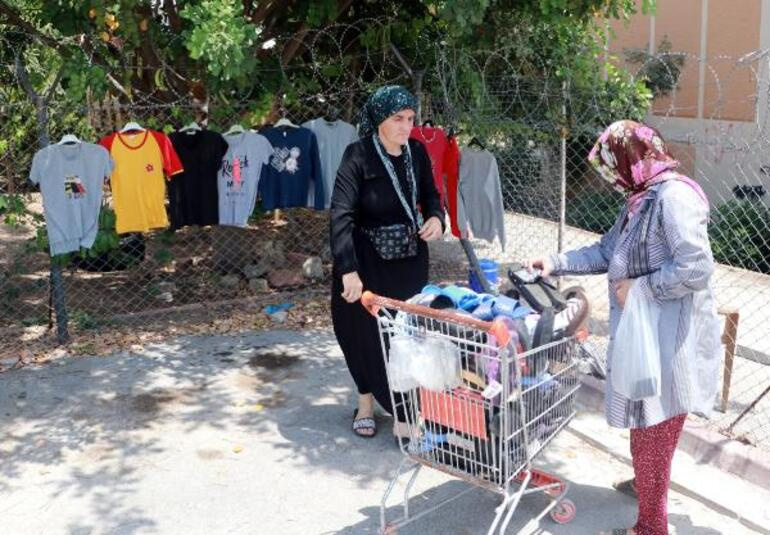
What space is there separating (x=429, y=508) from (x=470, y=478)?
0.63 m

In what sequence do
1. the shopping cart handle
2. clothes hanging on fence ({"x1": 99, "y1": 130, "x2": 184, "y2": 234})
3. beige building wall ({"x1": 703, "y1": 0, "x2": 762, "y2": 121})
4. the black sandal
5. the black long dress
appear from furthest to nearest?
beige building wall ({"x1": 703, "y1": 0, "x2": 762, "y2": 121}) → clothes hanging on fence ({"x1": 99, "y1": 130, "x2": 184, "y2": 234}) → the black sandal → the black long dress → the shopping cart handle

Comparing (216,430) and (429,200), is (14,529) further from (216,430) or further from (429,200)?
(429,200)

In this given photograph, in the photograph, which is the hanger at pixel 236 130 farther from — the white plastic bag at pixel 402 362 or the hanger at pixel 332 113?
the white plastic bag at pixel 402 362

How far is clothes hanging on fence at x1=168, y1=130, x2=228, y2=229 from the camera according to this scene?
260 inches

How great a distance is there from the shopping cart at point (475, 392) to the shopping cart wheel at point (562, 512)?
0.47m

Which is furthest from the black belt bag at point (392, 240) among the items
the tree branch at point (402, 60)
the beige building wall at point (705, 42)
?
the beige building wall at point (705, 42)

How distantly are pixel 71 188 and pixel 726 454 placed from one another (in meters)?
4.68

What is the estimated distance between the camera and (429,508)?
3971 mm

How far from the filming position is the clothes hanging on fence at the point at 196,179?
659 centimetres

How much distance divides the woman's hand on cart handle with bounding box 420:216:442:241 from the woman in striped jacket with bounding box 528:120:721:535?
3.64 ft

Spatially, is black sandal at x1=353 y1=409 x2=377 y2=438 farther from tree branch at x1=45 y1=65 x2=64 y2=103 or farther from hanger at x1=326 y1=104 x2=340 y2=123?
hanger at x1=326 y1=104 x2=340 y2=123

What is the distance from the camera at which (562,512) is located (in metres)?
3.87

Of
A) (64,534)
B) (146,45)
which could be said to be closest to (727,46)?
(146,45)

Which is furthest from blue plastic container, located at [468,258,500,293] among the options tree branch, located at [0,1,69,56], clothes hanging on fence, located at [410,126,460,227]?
tree branch, located at [0,1,69,56]
